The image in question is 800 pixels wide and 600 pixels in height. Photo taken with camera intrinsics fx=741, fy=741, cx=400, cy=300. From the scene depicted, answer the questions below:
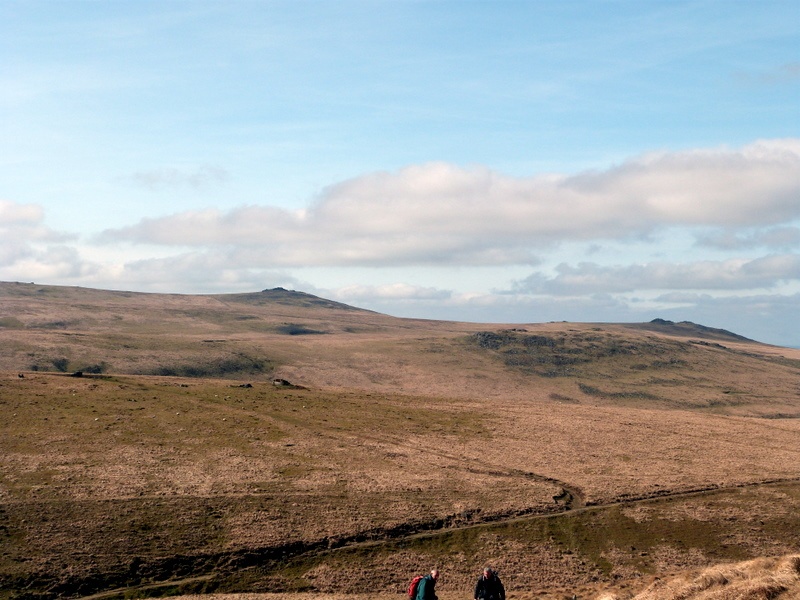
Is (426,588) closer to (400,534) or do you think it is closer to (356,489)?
(400,534)

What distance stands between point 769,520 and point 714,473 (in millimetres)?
11366

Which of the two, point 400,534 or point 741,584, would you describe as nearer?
point 741,584

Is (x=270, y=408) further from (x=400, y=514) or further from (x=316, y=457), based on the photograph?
(x=400, y=514)

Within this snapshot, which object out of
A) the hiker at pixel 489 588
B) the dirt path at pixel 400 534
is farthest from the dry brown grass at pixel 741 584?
the dirt path at pixel 400 534

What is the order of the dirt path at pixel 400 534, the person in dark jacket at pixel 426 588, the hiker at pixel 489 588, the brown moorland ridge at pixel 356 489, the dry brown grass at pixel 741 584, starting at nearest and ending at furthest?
1. the dry brown grass at pixel 741 584
2. the person in dark jacket at pixel 426 588
3. the hiker at pixel 489 588
4. the dirt path at pixel 400 534
5. the brown moorland ridge at pixel 356 489

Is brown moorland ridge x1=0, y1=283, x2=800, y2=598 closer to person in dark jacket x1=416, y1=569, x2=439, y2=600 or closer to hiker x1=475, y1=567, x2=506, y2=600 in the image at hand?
hiker x1=475, y1=567, x2=506, y2=600

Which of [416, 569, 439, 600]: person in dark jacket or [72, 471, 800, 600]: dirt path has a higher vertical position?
[416, 569, 439, 600]: person in dark jacket

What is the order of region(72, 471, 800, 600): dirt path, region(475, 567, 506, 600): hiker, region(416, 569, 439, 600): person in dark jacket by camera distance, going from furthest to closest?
region(72, 471, 800, 600): dirt path, region(475, 567, 506, 600): hiker, region(416, 569, 439, 600): person in dark jacket

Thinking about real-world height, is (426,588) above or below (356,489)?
above

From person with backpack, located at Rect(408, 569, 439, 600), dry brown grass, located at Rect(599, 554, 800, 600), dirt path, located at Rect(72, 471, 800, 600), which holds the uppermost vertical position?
dry brown grass, located at Rect(599, 554, 800, 600)

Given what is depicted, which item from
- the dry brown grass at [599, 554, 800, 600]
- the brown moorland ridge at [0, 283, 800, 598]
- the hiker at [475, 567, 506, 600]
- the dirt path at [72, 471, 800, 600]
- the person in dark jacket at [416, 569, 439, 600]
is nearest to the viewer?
the dry brown grass at [599, 554, 800, 600]

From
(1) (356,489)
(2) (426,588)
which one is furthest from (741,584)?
(1) (356,489)

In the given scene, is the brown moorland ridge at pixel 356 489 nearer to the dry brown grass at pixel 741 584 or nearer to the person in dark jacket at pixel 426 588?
the dry brown grass at pixel 741 584

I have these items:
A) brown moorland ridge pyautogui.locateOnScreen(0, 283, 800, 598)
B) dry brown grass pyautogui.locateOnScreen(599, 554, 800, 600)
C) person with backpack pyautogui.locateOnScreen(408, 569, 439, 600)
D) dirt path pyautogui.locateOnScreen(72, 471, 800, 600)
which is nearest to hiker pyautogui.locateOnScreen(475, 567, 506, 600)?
person with backpack pyautogui.locateOnScreen(408, 569, 439, 600)
